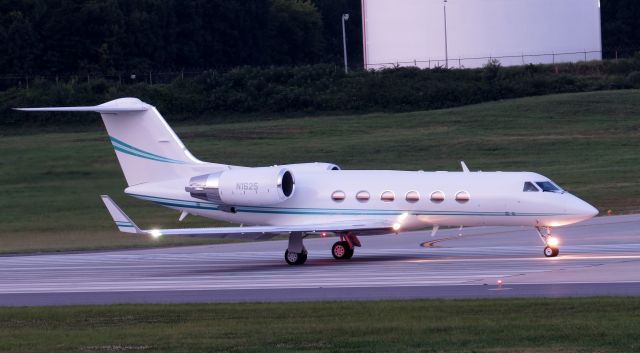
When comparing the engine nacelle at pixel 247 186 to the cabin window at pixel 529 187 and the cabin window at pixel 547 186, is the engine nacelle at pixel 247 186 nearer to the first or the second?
the cabin window at pixel 529 187

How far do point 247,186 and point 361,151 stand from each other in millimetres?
30585

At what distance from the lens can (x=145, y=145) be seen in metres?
30.0

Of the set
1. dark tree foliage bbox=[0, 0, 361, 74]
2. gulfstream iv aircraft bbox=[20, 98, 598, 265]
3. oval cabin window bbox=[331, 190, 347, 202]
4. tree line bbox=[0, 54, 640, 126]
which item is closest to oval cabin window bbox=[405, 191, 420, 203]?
gulfstream iv aircraft bbox=[20, 98, 598, 265]

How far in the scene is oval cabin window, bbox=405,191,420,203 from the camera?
89.7ft

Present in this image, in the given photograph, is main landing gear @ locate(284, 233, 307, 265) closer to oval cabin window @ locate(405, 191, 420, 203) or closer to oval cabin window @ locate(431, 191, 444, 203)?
oval cabin window @ locate(405, 191, 420, 203)

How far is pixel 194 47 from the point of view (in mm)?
96375

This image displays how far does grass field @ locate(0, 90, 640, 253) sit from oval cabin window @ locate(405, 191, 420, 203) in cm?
1279

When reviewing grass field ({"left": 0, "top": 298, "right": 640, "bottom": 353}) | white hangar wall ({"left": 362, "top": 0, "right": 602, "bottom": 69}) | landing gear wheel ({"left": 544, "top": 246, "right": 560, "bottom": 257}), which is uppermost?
white hangar wall ({"left": 362, "top": 0, "right": 602, "bottom": 69})

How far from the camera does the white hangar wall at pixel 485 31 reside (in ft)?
239

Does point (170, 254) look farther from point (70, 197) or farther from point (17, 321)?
point (70, 197)

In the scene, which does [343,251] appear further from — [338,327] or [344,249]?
[338,327]

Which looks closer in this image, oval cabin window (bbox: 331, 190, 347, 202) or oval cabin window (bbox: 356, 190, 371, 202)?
oval cabin window (bbox: 356, 190, 371, 202)

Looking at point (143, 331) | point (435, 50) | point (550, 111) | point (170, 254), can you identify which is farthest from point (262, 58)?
point (143, 331)

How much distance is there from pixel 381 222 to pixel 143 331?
12.0 metres
